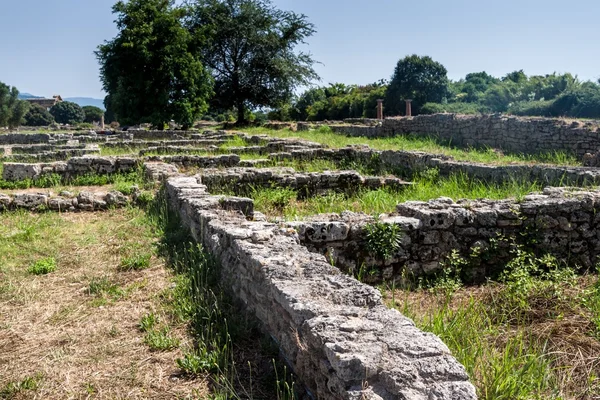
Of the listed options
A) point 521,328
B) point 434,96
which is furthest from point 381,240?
point 434,96

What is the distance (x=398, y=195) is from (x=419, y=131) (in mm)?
13585

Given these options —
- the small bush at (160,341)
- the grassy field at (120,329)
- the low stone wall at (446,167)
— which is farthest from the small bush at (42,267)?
the low stone wall at (446,167)

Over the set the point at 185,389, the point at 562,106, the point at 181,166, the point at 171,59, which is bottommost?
the point at 185,389

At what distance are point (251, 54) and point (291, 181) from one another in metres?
31.1

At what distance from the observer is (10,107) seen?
215ft

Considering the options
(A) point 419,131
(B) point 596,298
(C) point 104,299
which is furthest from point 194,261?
(A) point 419,131

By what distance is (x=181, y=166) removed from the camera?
13.5 m

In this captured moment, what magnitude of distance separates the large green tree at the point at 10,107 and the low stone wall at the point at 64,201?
6255 cm

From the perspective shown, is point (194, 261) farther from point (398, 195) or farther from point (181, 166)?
point (181, 166)

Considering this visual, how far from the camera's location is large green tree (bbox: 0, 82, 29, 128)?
208 ft

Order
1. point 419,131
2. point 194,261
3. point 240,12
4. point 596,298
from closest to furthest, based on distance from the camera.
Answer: point 596,298, point 194,261, point 419,131, point 240,12

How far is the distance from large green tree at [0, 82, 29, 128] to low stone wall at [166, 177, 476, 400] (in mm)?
68560

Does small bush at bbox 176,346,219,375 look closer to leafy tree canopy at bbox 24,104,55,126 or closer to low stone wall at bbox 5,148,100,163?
low stone wall at bbox 5,148,100,163

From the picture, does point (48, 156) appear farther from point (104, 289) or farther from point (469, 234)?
point (469, 234)
